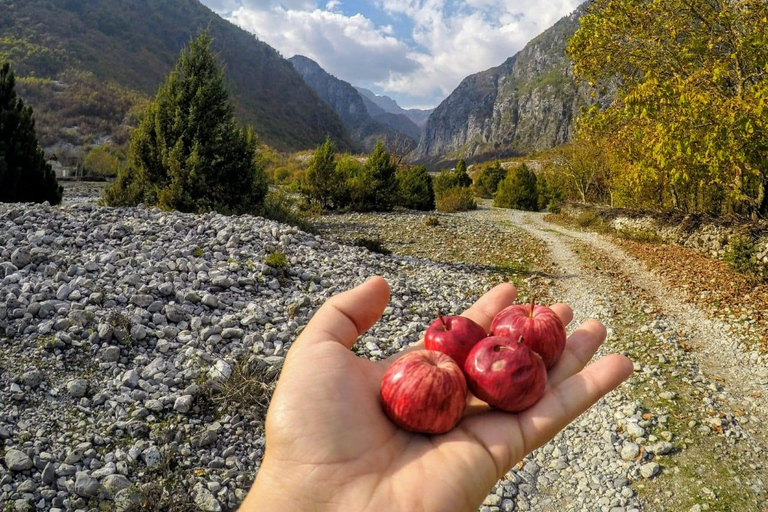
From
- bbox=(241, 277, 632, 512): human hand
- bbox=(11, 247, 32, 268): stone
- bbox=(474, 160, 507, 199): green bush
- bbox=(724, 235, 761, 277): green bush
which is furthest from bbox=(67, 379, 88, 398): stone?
bbox=(474, 160, 507, 199): green bush

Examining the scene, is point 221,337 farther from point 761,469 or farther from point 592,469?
point 761,469

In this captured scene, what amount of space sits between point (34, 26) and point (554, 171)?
89144mm

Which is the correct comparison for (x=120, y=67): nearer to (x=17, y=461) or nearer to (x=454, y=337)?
(x=17, y=461)

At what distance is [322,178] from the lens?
23.5m

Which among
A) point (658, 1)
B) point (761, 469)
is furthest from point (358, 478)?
point (658, 1)

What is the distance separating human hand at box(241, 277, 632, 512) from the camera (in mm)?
2123

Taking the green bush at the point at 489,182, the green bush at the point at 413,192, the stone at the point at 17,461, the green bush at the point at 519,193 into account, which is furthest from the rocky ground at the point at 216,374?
the green bush at the point at 489,182

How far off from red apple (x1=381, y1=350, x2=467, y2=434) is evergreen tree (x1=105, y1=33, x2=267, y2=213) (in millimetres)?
11357

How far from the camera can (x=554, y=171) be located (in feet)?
108

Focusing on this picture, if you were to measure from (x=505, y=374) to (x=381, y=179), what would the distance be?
2234cm

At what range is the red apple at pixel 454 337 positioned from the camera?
2861 mm

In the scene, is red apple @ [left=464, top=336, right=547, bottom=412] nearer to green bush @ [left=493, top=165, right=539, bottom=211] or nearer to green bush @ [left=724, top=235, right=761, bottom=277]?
green bush @ [left=724, top=235, right=761, bottom=277]

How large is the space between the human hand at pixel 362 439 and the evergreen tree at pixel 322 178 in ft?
69.7

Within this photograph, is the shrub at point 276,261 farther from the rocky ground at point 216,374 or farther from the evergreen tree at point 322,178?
the evergreen tree at point 322,178
